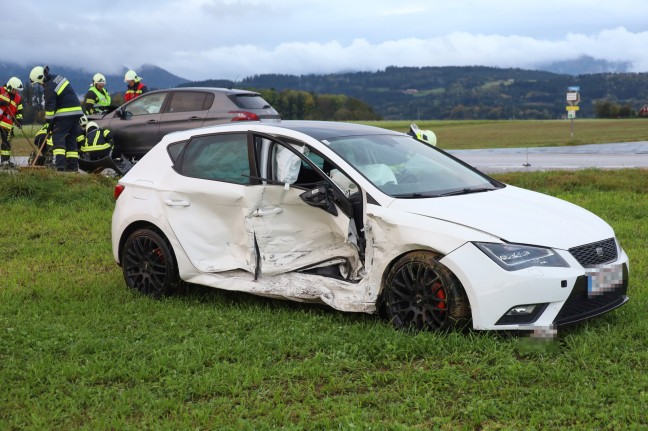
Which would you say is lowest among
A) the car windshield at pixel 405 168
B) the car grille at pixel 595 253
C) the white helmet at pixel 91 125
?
the car grille at pixel 595 253

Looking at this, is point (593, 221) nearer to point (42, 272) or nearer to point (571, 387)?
point (571, 387)

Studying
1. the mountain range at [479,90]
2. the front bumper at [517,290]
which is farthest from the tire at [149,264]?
the mountain range at [479,90]

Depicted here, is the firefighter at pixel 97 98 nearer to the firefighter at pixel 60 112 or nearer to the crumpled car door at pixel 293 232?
the firefighter at pixel 60 112

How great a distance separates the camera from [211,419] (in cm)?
420

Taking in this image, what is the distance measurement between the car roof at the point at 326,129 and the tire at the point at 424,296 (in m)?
1.37

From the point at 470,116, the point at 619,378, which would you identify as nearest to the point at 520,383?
the point at 619,378

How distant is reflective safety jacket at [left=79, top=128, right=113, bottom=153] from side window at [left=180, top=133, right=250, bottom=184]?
7981 millimetres

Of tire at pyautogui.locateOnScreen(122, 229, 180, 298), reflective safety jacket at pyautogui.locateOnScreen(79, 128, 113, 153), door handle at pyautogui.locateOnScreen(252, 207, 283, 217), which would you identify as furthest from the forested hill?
door handle at pyautogui.locateOnScreen(252, 207, 283, 217)

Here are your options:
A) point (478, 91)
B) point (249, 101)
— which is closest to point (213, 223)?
point (249, 101)

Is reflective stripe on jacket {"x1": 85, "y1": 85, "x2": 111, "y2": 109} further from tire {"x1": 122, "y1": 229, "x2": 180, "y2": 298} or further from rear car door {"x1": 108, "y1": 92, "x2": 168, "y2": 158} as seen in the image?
tire {"x1": 122, "y1": 229, "x2": 180, "y2": 298}

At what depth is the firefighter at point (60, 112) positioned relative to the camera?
1403cm

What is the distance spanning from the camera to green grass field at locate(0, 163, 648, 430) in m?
4.18

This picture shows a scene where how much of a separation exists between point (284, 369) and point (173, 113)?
10.9 m

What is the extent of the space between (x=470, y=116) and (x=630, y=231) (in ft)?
369
